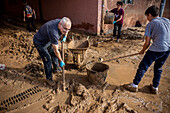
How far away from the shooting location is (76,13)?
7.94m

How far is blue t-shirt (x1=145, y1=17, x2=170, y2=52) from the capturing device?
233cm

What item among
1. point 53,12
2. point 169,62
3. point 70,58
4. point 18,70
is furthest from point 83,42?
point 53,12

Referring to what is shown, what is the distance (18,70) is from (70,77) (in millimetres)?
1812

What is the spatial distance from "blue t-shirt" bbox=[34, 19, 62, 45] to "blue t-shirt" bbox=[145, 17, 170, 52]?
1.97m

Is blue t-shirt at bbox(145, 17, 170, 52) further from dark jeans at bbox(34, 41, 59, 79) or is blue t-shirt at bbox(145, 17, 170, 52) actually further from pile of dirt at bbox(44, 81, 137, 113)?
dark jeans at bbox(34, 41, 59, 79)


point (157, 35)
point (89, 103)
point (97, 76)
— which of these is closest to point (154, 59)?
point (157, 35)

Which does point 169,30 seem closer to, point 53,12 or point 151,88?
point 151,88

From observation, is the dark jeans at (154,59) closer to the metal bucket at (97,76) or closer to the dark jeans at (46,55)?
the metal bucket at (97,76)

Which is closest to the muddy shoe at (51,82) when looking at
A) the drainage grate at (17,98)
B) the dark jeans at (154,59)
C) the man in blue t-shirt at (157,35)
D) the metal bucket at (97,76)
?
the drainage grate at (17,98)

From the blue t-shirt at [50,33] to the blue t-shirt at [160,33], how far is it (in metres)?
1.97

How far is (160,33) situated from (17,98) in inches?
139

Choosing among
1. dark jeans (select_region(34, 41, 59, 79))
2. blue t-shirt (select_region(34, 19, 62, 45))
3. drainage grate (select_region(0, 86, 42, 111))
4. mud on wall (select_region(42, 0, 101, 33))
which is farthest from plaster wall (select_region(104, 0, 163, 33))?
drainage grate (select_region(0, 86, 42, 111))

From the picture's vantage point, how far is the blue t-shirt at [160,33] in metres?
2.33

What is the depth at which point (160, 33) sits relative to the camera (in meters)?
2.35
